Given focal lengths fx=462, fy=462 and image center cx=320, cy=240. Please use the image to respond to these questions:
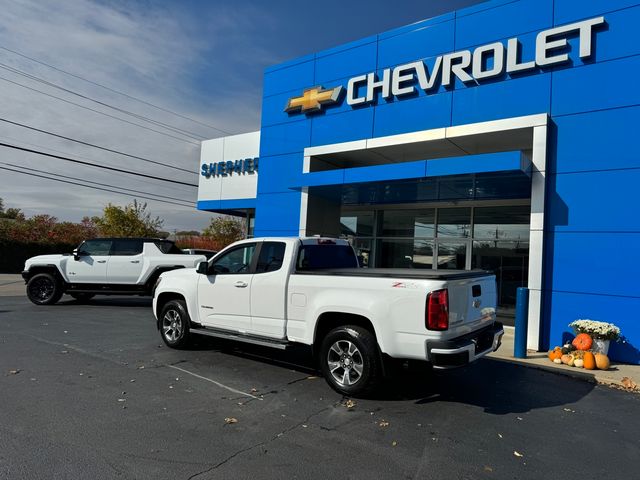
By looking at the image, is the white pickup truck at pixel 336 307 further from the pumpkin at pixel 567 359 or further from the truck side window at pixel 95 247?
the truck side window at pixel 95 247

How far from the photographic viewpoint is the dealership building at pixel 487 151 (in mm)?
8430

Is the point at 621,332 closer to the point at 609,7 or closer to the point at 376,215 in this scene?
the point at 609,7

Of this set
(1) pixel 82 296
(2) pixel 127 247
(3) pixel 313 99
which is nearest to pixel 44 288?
(1) pixel 82 296

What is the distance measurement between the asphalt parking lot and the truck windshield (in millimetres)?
1541

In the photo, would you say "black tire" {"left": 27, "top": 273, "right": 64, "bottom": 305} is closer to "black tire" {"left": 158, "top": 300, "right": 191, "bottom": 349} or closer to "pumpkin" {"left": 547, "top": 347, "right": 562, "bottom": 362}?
"black tire" {"left": 158, "top": 300, "right": 191, "bottom": 349}

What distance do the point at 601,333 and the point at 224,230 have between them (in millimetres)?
33786

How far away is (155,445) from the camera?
4008mm

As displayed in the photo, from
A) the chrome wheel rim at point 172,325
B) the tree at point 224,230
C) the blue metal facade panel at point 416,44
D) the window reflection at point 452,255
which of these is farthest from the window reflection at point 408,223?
the tree at point 224,230

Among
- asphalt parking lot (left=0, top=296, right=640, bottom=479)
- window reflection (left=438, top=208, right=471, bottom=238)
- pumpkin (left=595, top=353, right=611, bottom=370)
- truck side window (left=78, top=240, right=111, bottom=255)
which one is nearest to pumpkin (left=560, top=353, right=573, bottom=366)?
pumpkin (left=595, top=353, right=611, bottom=370)

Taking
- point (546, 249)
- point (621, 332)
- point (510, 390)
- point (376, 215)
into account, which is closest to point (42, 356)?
point (510, 390)

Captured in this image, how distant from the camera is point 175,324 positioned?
7.71m

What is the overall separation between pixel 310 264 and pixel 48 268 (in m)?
9.84

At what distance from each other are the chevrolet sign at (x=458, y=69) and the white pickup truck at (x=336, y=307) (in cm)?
549

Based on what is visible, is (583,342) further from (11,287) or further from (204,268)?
(11,287)
